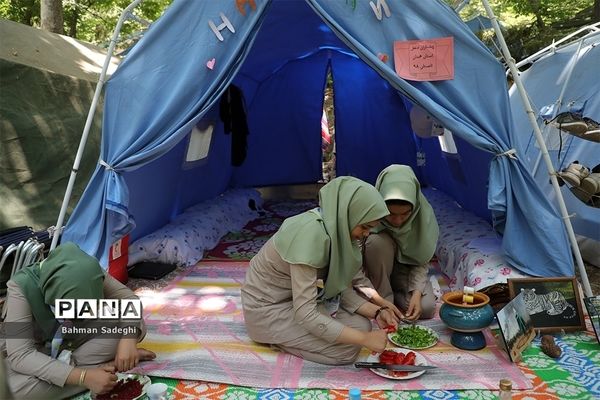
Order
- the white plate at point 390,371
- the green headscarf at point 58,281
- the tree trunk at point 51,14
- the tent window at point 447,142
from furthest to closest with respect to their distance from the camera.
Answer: the tree trunk at point 51,14 < the tent window at point 447,142 < the white plate at point 390,371 < the green headscarf at point 58,281

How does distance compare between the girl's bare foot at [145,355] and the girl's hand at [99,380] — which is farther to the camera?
the girl's bare foot at [145,355]

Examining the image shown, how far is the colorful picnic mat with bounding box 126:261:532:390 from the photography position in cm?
213

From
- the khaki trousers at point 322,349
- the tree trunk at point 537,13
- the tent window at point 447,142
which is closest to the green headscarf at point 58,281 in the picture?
the khaki trousers at point 322,349

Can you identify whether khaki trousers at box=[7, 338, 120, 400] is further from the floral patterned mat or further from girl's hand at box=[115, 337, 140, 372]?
the floral patterned mat

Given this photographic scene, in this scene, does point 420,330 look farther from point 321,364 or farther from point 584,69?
point 584,69

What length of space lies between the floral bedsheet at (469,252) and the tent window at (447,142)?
1.71 feet

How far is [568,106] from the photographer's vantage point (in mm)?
3893

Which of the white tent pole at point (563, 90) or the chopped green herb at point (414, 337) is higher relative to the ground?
the white tent pole at point (563, 90)

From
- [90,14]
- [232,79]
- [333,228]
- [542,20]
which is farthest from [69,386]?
[90,14]

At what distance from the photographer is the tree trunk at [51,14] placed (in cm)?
677

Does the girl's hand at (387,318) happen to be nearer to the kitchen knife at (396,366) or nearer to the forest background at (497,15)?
the kitchen knife at (396,366)

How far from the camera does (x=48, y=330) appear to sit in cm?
199

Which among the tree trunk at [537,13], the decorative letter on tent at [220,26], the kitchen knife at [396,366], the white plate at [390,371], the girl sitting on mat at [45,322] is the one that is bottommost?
the white plate at [390,371]

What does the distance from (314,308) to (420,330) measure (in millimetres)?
712
